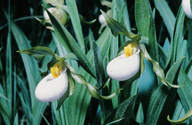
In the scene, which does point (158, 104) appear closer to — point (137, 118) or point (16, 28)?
point (137, 118)

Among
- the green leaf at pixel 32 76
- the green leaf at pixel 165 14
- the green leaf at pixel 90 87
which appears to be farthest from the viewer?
the green leaf at pixel 32 76

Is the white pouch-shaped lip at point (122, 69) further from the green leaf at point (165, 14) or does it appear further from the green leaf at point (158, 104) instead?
the green leaf at point (165, 14)

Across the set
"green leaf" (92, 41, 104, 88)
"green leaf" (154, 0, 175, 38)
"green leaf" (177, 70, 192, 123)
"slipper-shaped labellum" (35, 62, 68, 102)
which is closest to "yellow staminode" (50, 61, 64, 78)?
"slipper-shaped labellum" (35, 62, 68, 102)

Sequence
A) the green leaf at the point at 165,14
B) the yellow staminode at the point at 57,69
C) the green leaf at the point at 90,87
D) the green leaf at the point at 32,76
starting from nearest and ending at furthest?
the green leaf at the point at 90,87, the yellow staminode at the point at 57,69, the green leaf at the point at 165,14, the green leaf at the point at 32,76

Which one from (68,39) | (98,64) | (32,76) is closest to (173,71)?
(98,64)

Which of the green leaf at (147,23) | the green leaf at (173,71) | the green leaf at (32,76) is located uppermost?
the green leaf at (147,23)

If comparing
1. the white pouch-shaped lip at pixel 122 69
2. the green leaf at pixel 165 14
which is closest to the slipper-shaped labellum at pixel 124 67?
the white pouch-shaped lip at pixel 122 69

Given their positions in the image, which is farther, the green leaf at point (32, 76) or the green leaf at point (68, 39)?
the green leaf at point (32, 76)

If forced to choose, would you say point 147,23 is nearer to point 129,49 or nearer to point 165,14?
point 129,49
